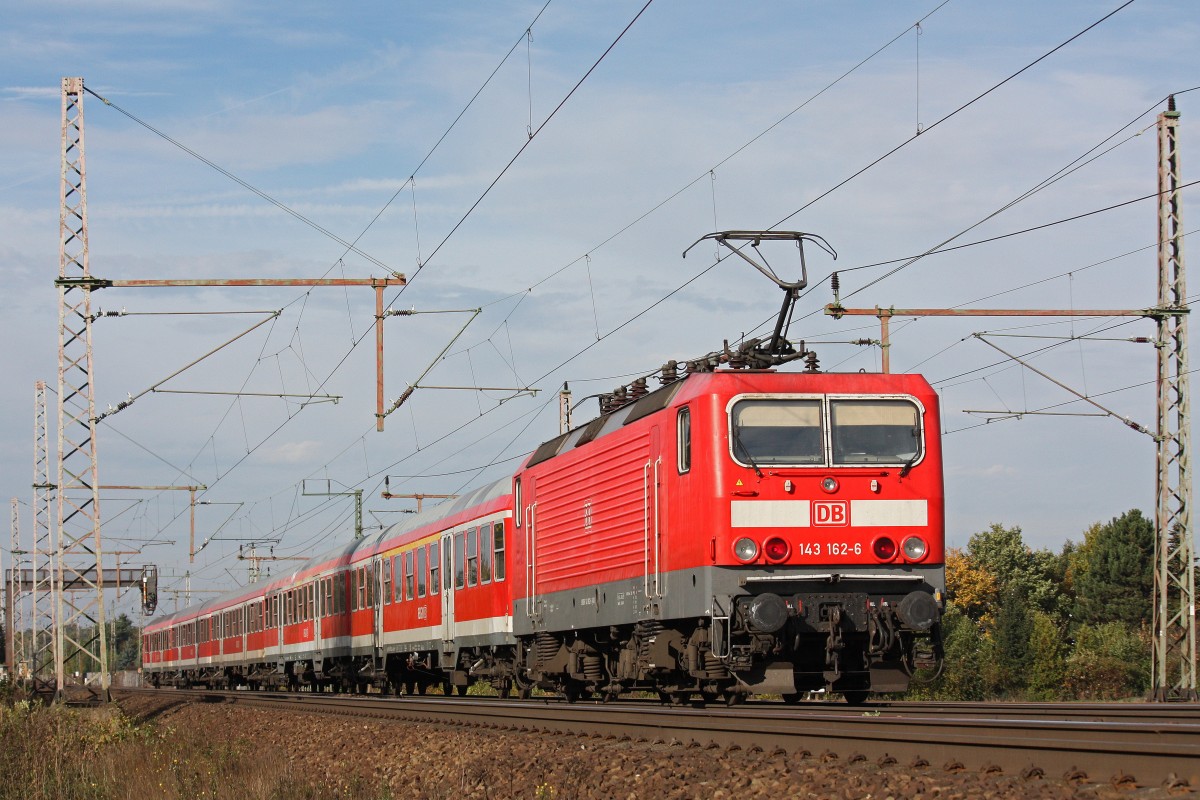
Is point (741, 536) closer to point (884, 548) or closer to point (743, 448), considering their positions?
point (743, 448)

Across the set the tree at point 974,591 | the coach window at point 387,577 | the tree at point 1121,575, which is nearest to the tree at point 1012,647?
the tree at point 1121,575

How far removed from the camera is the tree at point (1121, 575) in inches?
3625

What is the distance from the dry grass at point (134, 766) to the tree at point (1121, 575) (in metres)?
79.8

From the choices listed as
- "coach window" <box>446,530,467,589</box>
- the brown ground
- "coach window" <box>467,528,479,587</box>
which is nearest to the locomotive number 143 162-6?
the brown ground

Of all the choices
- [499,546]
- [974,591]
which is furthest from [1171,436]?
[974,591]

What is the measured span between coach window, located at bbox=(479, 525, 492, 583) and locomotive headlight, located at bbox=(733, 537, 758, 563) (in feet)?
36.0

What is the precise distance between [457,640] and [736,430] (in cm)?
1325

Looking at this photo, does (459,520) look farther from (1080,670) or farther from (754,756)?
(1080,670)

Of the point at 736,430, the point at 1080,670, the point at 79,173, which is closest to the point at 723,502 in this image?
the point at 736,430

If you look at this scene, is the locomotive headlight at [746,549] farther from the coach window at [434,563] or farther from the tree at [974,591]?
the tree at [974,591]

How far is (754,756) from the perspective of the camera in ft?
36.8

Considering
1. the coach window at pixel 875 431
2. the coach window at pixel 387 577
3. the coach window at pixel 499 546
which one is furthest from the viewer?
the coach window at pixel 387 577

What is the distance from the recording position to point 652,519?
16.8 meters

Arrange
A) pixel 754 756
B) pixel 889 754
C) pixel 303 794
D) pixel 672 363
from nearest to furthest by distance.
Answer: pixel 889 754
pixel 754 756
pixel 303 794
pixel 672 363
